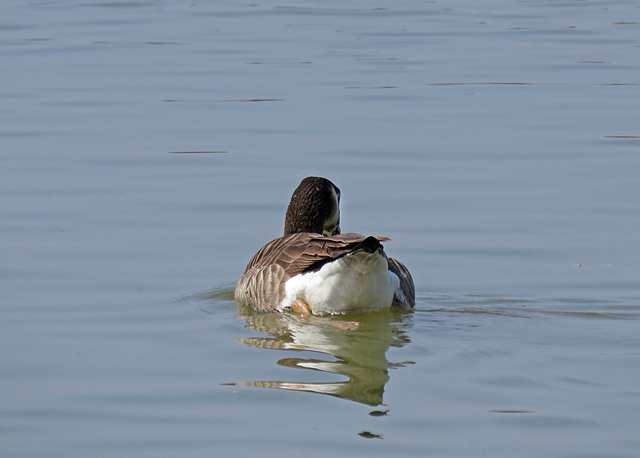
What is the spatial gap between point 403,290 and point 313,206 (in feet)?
4.97

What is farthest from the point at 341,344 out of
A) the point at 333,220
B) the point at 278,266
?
the point at 333,220

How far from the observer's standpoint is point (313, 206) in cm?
1023

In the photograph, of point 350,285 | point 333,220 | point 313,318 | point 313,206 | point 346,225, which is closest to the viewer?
point 350,285

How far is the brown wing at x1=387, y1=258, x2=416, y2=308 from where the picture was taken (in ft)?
29.6

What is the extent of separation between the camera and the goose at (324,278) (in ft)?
28.3

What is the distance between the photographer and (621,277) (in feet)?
31.8

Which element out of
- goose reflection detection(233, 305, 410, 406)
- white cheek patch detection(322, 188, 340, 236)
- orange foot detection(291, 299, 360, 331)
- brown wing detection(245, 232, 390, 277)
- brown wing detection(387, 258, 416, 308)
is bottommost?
goose reflection detection(233, 305, 410, 406)

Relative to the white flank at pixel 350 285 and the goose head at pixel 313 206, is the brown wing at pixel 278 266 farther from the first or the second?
the goose head at pixel 313 206

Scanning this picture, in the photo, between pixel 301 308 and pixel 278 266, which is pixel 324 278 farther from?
pixel 278 266

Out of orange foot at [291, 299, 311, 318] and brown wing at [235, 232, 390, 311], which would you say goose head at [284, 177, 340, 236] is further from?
orange foot at [291, 299, 311, 318]

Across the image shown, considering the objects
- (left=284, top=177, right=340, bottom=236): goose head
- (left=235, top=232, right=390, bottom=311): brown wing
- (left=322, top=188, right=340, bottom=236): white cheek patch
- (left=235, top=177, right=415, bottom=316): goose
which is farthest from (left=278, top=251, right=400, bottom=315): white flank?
(left=322, top=188, right=340, bottom=236): white cheek patch

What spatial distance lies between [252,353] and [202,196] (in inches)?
197

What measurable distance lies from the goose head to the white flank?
1.27 meters

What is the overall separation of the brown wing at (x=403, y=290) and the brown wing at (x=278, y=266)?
595 millimetres
